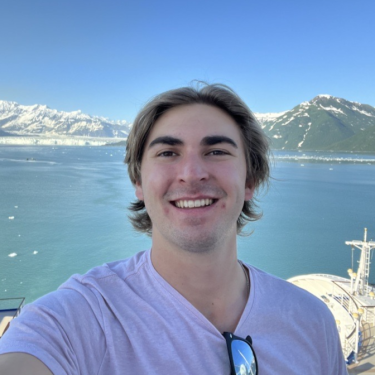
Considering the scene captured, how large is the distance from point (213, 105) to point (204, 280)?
537 mm

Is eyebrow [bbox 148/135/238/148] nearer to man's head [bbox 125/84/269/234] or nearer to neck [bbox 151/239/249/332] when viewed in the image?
man's head [bbox 125/84/269/234]

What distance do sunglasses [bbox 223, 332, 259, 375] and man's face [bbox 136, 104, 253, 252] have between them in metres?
0.23

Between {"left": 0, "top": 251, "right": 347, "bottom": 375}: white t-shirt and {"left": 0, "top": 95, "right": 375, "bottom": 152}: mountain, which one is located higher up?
{"left": 0, "top": 95, "right": 375, "bottom": 152}: mountain

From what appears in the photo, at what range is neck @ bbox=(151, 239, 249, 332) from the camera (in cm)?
85

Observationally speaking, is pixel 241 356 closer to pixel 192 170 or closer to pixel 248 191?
pixel 192 170

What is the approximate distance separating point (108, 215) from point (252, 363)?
1684 cm

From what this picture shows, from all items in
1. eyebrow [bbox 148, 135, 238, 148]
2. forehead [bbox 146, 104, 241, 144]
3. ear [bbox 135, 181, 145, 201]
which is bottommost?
ear [bbox 135, 181, 145, 201]

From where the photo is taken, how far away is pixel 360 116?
12838 cm

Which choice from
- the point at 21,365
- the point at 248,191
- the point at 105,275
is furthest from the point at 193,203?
the point at 21,365

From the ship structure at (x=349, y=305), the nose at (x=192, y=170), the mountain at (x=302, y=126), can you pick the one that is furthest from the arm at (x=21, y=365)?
the mountain at (x=302, y=126)

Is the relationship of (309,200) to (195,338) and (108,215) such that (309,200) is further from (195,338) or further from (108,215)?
(195,338)

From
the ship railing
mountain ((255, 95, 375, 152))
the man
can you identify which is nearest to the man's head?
the man

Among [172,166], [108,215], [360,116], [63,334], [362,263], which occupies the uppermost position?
[360,116]

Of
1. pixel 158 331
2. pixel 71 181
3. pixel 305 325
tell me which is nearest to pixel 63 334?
pixel 158 331
